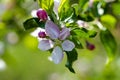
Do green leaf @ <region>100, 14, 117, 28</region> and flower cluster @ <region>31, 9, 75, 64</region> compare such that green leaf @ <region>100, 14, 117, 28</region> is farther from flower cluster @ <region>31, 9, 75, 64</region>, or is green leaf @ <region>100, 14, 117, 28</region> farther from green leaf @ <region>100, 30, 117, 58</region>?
flower cluster @ <region>31, 9, 75, 64</region>

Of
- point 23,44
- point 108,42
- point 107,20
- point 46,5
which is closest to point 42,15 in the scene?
point 46,5

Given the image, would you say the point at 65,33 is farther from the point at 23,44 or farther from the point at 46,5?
the point at 23,44

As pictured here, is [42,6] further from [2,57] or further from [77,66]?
[77,66]

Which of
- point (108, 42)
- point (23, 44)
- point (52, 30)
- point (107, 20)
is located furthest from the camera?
point (23, 44)

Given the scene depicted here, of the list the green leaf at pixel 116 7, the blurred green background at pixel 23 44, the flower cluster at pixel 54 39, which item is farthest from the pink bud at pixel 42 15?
the green leaf at pixel 116 7

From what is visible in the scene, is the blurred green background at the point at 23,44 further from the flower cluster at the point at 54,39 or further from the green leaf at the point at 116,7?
the flower cluster at the point at 54,39

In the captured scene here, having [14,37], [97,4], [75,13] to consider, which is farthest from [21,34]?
[75,13]
